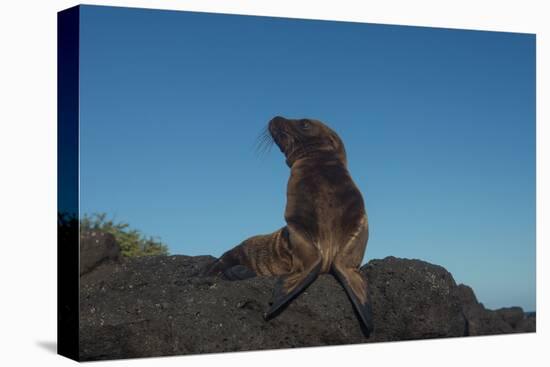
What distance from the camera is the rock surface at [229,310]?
44.4 ft

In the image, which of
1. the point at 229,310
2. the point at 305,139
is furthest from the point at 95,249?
the point at 305,139

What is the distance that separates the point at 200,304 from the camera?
13.9 metres

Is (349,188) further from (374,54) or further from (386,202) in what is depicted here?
(374,54)

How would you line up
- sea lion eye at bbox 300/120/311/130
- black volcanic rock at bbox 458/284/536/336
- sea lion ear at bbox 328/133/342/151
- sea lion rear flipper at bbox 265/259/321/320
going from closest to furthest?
sea lion rear flipper at bbox 265/259/321/320 → sea lion eye at bbox 300/120/311/130 → sea lion ear at bbox 328/133/342/151 → black volcanic rock at bbox 458/284/536/336

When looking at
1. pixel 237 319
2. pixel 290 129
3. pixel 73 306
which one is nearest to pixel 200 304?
pixel 237 319

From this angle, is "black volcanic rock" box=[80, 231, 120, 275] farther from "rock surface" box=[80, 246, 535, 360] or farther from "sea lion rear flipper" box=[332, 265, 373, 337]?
"sea lion rear flipper" box=[332, 265, 373, 337]

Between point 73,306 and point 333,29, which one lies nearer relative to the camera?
point 73,306

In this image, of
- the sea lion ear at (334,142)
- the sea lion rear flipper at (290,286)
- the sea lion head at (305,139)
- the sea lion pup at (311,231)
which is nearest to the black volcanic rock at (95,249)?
the sea lion pup at (311,231)

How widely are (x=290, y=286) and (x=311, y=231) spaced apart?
73cm

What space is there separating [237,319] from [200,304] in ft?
1.58

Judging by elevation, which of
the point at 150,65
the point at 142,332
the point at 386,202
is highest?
the point at 150,65

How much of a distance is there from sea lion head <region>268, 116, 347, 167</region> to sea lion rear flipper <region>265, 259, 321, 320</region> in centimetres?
133

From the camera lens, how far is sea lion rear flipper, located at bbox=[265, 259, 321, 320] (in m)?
14.4

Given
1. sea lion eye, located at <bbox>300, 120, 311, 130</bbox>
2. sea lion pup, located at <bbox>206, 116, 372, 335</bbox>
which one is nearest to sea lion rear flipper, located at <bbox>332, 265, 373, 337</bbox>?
sea lion pup, located at <bbox>206, 116, 372, 335</bbox>
